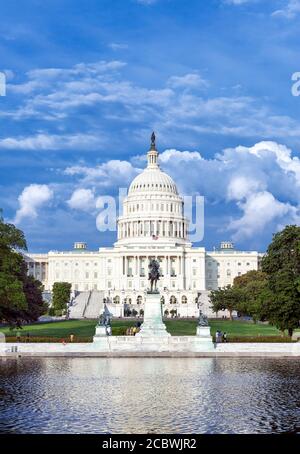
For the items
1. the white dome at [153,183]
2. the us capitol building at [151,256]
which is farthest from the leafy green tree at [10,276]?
the white dome at [153,183]

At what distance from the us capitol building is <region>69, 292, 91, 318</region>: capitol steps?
19990 millimetres

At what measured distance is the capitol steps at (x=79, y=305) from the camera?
448ft

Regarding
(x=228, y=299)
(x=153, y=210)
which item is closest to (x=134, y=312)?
(x=228, y=299)

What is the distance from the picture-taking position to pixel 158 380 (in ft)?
114

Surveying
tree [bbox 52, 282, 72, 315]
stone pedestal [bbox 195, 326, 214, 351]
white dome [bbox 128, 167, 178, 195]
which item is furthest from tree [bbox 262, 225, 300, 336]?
white dome [bbox 128, 167, 178, 195]

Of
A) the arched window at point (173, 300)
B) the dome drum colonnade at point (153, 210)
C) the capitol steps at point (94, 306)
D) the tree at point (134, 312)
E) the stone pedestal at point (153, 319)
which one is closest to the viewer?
the stone pedestal at point (153, 319)

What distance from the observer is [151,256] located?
605 ft

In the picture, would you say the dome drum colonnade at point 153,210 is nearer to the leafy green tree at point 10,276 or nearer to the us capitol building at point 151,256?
the us capitol building at point 151,256

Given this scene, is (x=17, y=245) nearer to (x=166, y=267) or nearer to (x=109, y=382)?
(x=109, y=382)

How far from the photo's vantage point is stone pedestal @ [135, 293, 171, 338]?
58.7 m

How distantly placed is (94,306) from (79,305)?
277 centimetres

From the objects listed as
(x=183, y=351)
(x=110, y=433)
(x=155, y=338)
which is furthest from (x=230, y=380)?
(x=155, y=338)

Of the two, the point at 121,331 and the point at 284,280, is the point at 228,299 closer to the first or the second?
the point at 121,331
